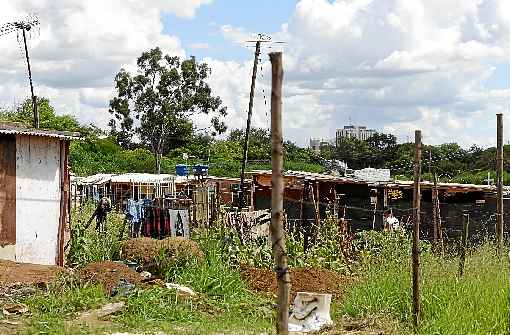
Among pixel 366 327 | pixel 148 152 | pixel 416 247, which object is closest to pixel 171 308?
pixel 366 327

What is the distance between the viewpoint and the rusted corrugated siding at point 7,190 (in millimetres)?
11773

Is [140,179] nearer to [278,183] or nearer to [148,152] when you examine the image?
[148,152]

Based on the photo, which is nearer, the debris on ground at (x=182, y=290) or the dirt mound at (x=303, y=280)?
the debris on ground at (x=182, y=290)

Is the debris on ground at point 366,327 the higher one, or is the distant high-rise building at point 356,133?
the distant high-rise building at point 356,133

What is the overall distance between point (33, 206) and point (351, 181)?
11.7 m

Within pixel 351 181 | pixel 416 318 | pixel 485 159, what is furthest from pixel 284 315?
pixel 485 159

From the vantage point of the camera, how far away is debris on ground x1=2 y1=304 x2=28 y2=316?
8.98 m

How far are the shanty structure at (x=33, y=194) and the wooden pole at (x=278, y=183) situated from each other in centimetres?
772

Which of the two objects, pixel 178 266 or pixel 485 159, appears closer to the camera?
pixel 178 266

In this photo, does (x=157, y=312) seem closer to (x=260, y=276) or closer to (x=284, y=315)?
(x=260, y=276)

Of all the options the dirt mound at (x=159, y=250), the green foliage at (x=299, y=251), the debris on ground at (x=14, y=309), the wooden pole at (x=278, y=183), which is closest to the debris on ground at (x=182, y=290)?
the dirt mound at (x=159, y=250)

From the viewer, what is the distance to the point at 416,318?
7.66 metres

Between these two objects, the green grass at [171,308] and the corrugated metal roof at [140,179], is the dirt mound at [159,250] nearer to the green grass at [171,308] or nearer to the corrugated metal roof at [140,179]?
the green grass at [171,308]

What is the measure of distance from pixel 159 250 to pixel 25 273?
1.92 meters
